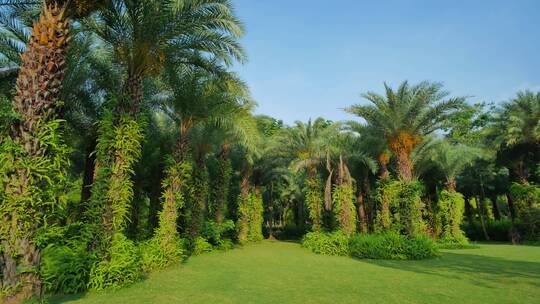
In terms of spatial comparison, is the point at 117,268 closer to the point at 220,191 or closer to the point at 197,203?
the point at 197,203

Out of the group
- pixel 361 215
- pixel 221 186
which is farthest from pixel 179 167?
pixel 361 215

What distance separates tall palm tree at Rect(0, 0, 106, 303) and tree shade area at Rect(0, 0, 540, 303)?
0.08 feet

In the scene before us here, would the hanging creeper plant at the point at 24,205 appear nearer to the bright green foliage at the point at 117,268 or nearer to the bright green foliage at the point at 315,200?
the bright green foliage at the point at 117,268

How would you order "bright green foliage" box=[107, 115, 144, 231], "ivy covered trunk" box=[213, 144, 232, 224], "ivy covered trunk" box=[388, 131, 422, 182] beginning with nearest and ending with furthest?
1. "bright green foliage" box=[107, 115, 144, 231]
2. "ivy covered trunk" box=[388, 131, 422, 182]
3. "ivy covered trunk" box=[213, 144, 232, 224]

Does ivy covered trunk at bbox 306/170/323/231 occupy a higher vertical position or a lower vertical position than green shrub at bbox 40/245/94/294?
higher

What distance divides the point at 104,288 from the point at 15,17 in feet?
30.4

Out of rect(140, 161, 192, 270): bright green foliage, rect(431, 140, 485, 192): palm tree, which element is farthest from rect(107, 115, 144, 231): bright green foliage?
rect(431, 140, 485, 192): palm tree

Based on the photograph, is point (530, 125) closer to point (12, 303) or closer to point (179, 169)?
point (179, 169)

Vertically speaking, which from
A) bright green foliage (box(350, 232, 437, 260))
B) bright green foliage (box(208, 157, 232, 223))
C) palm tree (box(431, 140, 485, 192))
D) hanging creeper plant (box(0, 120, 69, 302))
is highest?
palm tree (box(431, 140, 485, 192))

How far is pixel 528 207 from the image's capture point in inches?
924

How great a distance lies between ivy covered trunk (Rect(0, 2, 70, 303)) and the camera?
230 inches

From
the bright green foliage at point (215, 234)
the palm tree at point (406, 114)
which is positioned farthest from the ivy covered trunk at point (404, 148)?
the bright green foliage at point (215, 234)

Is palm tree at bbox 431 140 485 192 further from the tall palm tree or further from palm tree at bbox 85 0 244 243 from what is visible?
the tall palm tree

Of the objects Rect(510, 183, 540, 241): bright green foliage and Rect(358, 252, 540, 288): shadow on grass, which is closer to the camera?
Rect(358, 252, 540, 288): shadow on grass
